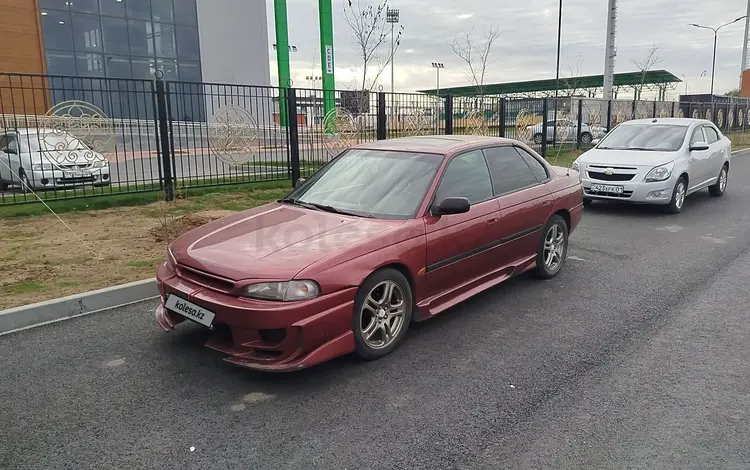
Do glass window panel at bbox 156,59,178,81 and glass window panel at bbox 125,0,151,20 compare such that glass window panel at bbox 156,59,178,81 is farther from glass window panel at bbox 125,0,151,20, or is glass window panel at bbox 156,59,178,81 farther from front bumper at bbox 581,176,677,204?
front bumper at bbox 581,176,677,204

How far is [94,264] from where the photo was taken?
623 centimetres

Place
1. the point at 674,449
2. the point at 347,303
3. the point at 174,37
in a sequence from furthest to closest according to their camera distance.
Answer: the point at 174,37
the point at 347,303
the point at 674,449

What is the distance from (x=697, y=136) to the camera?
10.6m

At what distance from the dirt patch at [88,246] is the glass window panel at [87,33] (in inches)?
806

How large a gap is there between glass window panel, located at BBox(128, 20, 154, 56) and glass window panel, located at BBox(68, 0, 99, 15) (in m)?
1.60

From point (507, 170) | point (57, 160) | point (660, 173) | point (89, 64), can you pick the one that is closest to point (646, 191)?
point (660, 173)

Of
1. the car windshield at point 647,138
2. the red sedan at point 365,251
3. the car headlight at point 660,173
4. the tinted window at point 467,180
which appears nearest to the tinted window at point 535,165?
the red sedan at point 365,251

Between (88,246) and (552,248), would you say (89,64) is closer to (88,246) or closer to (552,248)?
(88,246)

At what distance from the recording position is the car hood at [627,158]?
9.40m

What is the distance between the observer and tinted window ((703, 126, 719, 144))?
11.1m

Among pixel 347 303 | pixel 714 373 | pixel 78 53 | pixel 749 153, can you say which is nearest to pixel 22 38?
pixel 78 53

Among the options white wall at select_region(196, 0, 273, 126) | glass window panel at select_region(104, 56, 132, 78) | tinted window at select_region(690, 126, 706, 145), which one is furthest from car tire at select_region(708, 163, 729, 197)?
glass window panel at select_region(104, 56, 132, 78)

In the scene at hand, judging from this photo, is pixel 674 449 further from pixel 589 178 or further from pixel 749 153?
pixel 749 153

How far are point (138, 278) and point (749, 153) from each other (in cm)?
2578
